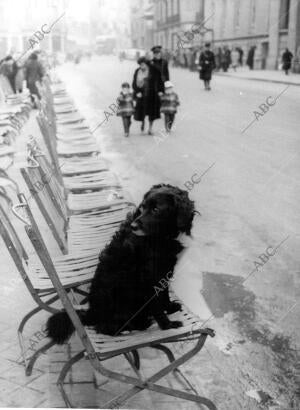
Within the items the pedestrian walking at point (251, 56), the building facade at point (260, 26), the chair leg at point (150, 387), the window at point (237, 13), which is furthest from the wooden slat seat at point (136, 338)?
the window at point (237, 13)

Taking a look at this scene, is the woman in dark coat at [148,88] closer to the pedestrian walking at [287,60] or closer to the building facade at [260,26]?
the pedestrian walking at [287,60]

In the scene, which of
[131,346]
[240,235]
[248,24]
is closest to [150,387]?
[131,346]

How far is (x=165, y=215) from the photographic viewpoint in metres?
2.76

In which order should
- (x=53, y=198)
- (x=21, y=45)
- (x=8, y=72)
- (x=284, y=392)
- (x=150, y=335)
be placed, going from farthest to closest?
(x=21, y=45) < (x=8, y=72) < (x=53, y=198) < (x=284, y=392) < (x=150, y=335)

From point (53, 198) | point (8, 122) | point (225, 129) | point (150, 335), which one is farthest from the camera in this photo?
point (225, 129)

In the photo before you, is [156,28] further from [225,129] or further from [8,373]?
[8,373]

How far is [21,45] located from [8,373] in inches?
1608

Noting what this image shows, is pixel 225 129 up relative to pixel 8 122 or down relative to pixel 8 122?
down

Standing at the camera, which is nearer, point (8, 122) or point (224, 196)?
point (224, 196)

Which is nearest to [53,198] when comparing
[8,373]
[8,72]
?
[8,373]

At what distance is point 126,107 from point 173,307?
371 inches

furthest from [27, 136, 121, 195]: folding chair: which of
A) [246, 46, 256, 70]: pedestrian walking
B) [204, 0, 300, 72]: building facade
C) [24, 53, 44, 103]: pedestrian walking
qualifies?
[246, 46, 256, 70]: pedestrian walking

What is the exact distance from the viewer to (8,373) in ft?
10.3

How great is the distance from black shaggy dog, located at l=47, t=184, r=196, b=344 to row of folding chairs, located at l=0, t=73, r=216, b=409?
9 centimetres
